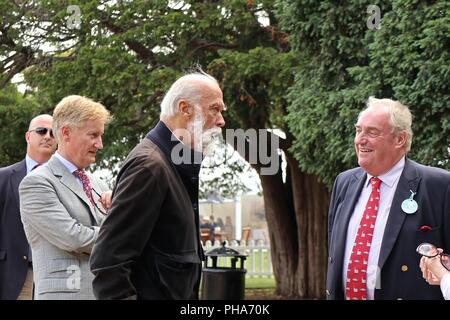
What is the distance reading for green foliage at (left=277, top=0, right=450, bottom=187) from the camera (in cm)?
959

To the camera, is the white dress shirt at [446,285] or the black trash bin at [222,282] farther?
the black trash bin at [222,282]

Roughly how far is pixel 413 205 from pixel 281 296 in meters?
13.9

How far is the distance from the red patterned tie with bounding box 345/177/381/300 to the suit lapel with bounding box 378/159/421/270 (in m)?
0.11

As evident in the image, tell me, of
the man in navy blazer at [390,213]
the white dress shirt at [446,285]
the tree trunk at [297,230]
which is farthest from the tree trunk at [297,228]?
the white dress shirt at [446,285]

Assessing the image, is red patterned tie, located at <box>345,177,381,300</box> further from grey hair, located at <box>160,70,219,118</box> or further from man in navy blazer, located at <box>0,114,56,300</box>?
man in navy blazer, located at <box>0,114,56,300</box>

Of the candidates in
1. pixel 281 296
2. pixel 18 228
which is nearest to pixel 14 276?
pixel 18 228

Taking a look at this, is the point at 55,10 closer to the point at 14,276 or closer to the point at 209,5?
the point at 209,5

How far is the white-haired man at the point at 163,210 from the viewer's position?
12.5 feet

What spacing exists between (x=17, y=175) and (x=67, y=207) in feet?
5.60

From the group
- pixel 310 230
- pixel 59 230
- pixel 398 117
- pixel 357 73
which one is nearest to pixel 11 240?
pixel 59 230

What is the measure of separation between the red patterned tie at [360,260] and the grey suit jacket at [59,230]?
1.46 meters

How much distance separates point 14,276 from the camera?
235 inches

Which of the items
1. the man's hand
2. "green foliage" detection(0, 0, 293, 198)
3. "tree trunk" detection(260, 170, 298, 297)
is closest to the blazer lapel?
the man's hand

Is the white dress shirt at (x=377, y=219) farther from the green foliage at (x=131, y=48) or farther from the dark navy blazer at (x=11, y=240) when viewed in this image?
the green foliage at (x=131, y=48)
